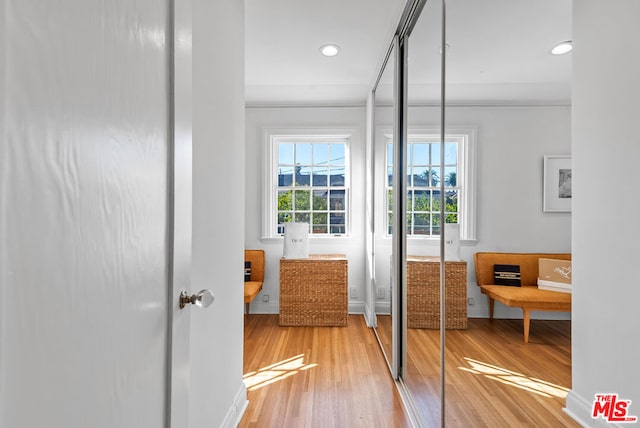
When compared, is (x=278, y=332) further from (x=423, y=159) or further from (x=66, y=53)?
(x=66, y=53)

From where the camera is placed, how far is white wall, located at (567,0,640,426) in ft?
1.90

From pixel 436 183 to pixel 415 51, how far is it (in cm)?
87

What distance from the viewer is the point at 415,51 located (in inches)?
76.9

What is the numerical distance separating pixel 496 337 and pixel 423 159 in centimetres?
101

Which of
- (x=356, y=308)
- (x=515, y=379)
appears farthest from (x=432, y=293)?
(x=356, y=308)

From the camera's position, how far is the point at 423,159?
179 cm

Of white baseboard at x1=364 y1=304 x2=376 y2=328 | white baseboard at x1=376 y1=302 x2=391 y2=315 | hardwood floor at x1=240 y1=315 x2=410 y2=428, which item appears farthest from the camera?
white baseboard at x1=364 y1=304 x2=376 y2=328

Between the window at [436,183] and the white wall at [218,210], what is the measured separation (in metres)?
0.99

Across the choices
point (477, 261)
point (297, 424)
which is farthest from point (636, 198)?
point (297, 424)

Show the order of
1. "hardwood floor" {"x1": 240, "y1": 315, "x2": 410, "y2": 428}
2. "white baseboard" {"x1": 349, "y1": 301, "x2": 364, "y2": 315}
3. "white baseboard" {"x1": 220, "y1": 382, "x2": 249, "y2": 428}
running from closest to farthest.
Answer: "white baseboard" {"x1": 220, "y1": 382, "x2": 249, "y2": 428} < "hardwood floor" {"x1": 240, "y1": 315, "x2": 410, "y2": 428} < "white baseboard" {"x1": 349, "y1": 301, "x2": 364, "y2": 315}

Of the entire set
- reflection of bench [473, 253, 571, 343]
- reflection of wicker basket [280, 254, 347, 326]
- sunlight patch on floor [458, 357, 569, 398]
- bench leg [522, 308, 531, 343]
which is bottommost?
reflection of wicker basket [280, 254, 347, 326]

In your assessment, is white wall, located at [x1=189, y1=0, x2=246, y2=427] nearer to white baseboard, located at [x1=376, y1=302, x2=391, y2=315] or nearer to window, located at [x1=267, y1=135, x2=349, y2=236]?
white baseboard, located at [x1=376, y1=302, x2=391, y2=315]

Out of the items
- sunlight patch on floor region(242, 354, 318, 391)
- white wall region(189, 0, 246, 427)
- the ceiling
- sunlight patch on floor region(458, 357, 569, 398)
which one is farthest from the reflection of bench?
sunlight patch on floor region(242, 354, 318, 391)

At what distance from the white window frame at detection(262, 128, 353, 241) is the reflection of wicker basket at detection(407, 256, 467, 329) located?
6.86ft
